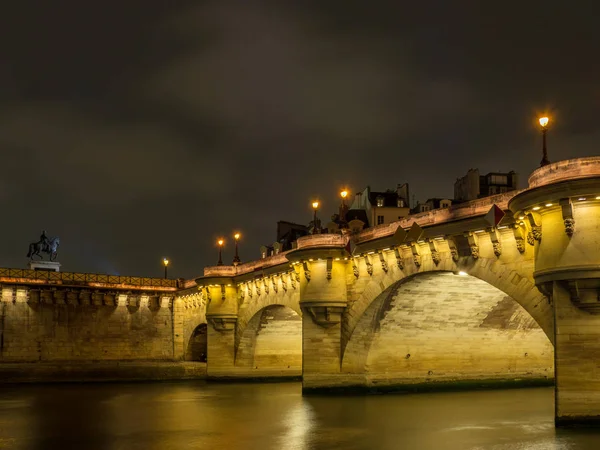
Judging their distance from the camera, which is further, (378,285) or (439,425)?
(378,285)

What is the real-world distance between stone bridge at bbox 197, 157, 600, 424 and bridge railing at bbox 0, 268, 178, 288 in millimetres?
15909

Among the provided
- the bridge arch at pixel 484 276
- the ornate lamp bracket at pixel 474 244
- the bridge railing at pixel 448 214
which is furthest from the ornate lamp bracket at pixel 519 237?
the ornate lamp bracket at pixel 474 244

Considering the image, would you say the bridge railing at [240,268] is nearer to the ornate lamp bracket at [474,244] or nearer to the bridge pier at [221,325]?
the bridge pier at [221,325]

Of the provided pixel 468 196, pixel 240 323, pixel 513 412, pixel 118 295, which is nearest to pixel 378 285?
pixel 513 412

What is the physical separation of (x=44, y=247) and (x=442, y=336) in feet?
165

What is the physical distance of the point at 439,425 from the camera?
1097 inches

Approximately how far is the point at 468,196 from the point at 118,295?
107 ft

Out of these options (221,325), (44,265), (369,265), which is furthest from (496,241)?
(44,265)

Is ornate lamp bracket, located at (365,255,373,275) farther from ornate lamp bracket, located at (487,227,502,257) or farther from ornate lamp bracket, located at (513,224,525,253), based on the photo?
ornate lamp bracket, located at (513,224,525,253)

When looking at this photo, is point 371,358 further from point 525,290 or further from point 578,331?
point 578,331

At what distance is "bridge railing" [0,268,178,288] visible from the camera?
208 feet

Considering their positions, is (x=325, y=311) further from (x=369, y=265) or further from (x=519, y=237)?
(x=519, y=237)

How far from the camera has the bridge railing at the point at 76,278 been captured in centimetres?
6347

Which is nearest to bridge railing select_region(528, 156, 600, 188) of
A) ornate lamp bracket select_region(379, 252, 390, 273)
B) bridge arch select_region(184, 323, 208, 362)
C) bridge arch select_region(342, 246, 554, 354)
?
bridge arch select_region(342, 246, 554, 354)
